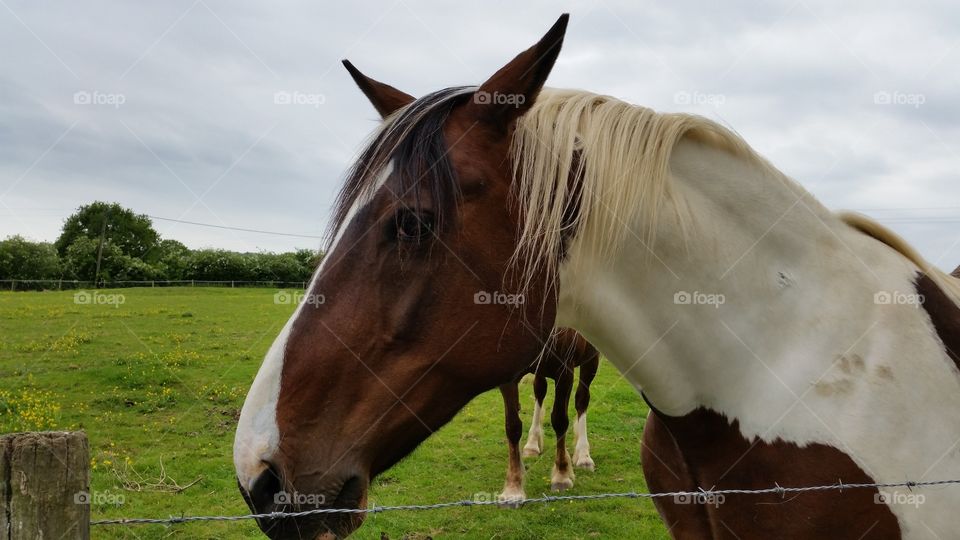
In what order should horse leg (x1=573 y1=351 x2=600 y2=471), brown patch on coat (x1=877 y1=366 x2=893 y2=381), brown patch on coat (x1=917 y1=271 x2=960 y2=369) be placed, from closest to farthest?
brown patch on coat (x1=877 y1=366 x2=893 y2=381), brown patch on coat (x1=917 y1=271 x2=960 y2=369), horse leg (x1=573 y1=351 x2=600 y2=471)

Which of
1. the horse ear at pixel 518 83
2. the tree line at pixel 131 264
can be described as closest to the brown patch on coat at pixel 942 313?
the horse ear at pixel 518 83

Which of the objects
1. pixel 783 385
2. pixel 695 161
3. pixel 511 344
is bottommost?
pixel 783 385

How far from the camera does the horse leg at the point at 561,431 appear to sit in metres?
6.42

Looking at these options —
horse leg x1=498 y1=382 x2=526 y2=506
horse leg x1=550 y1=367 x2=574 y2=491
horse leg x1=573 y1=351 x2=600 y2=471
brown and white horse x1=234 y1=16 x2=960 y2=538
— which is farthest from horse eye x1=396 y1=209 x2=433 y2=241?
horse leg x1=573 y1=351 x2=600 y2=471

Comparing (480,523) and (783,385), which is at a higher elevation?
(783,385)

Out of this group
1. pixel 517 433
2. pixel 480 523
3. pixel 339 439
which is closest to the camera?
pixel 339 439

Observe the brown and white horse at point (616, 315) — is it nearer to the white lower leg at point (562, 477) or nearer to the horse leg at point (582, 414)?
the white lower leg at point (562, 477)

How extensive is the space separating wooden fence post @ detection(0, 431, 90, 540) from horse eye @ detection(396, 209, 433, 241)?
933 millimetres

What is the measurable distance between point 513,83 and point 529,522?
4846 mm

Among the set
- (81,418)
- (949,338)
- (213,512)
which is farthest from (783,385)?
(81,418)

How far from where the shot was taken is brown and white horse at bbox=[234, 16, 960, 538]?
1.70 m

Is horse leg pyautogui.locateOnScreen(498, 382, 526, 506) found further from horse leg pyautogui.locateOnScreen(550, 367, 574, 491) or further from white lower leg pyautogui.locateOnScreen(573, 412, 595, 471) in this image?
white lower leg pyautogui.locateOnScreen(573, 412, 595, 471)

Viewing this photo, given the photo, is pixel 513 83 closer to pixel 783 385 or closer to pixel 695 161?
pixel 695 161

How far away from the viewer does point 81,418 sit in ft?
28.6
